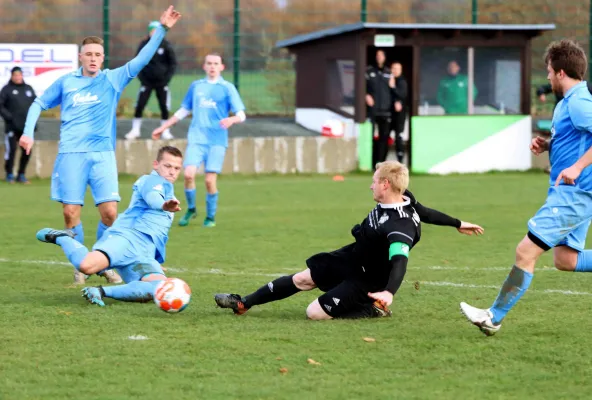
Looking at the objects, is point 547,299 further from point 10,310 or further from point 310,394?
point 10,310

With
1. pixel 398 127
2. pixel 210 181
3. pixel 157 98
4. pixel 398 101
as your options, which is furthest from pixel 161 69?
pixel 210 181

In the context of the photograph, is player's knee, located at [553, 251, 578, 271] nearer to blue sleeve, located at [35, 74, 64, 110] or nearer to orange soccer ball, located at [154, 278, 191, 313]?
orange soccer ball, located at [154, 278, 191, 313]

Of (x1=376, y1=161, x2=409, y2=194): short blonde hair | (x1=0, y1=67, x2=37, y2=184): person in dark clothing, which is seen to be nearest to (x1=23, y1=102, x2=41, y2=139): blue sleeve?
(x1=376, y1=161, x2=409, y2=194): short blonde hair

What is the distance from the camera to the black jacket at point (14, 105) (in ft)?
63.0

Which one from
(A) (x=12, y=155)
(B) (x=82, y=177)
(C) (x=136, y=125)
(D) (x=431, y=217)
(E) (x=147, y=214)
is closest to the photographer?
(D) (x=431, y=217)

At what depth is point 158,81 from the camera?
21.2 metres

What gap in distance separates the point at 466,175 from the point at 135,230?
49.5 feet

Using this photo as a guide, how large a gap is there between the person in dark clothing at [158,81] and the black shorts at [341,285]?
14.4 m

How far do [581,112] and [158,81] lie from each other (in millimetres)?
15706

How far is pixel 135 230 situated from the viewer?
25.6 ft

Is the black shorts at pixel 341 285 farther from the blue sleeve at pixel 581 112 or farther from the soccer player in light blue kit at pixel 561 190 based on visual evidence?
the blue sleeve at pixel 581 112

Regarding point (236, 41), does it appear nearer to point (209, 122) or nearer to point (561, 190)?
point (209, 122)

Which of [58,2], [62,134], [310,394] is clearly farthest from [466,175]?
[310,394]

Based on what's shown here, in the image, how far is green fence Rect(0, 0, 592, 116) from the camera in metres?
22.0
